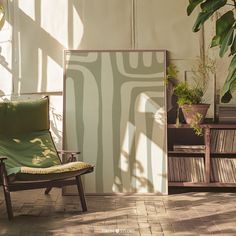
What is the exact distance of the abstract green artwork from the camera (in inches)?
220

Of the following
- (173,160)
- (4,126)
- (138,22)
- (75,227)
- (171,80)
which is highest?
(138,22)

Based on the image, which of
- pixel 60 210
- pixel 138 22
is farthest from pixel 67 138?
pixel 138 22

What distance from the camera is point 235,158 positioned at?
18.6 feet

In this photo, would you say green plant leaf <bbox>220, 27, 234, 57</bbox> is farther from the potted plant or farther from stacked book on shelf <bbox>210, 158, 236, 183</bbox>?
stacked book on shelf <bbox>210, 158, 236, 183</bbox>

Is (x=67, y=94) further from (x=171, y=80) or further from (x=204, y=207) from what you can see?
(x=204, y=207)

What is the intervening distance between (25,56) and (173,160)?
6.68 feet

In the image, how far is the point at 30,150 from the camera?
5.15 m

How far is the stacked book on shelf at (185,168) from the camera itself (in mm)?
5648

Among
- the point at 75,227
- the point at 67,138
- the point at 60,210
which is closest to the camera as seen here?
the point at 75,227

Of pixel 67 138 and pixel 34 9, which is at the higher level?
pixel 34 9

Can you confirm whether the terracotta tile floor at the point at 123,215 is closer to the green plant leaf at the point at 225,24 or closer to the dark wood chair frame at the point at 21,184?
the dark wood chair frame at the point at 21,184

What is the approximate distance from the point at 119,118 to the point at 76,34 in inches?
43.1

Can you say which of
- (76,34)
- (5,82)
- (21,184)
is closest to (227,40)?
(21,184)

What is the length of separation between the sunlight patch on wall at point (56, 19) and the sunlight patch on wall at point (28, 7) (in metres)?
0.11
